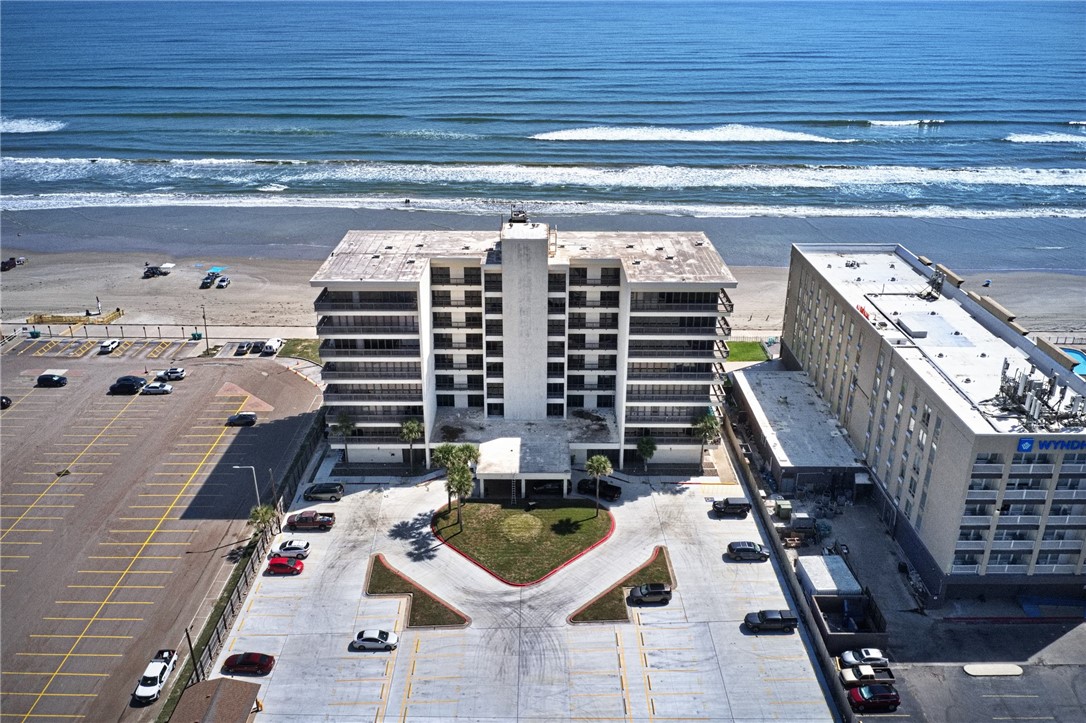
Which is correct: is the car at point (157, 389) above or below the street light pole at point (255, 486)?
above

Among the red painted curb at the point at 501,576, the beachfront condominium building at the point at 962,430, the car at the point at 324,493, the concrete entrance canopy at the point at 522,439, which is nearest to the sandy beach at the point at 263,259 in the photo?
the beachfront condominium building at the point at 962,430

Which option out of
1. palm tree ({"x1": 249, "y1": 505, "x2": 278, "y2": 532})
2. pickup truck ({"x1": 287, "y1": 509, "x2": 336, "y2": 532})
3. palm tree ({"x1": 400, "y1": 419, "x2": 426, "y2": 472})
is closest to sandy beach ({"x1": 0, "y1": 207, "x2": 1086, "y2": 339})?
palm tree ({"x1": 400, "y1": 419, "x2": 426, "y2": 472})

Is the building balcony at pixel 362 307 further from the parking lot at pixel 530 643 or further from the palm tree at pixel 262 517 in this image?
the parking lot at pixel 530 643

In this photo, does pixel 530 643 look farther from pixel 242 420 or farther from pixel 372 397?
pixel 242 420

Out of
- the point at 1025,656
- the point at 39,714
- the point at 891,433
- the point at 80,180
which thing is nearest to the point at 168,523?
the point at 39,714

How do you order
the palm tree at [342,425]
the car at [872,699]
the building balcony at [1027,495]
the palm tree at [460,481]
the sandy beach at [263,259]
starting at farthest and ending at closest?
the sandy beach at [263,259] → the palm tree at [342,425] → the palm tree at [460,481] → the building balcony at [1027,495] → the car at [872,699]

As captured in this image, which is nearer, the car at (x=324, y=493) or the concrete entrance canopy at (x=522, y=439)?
the concrete entrance canopy at (x=522, y=439)

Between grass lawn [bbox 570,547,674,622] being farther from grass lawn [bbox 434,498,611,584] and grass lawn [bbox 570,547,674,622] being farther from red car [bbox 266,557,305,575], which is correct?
red car [bbox 266,557,305,575]
